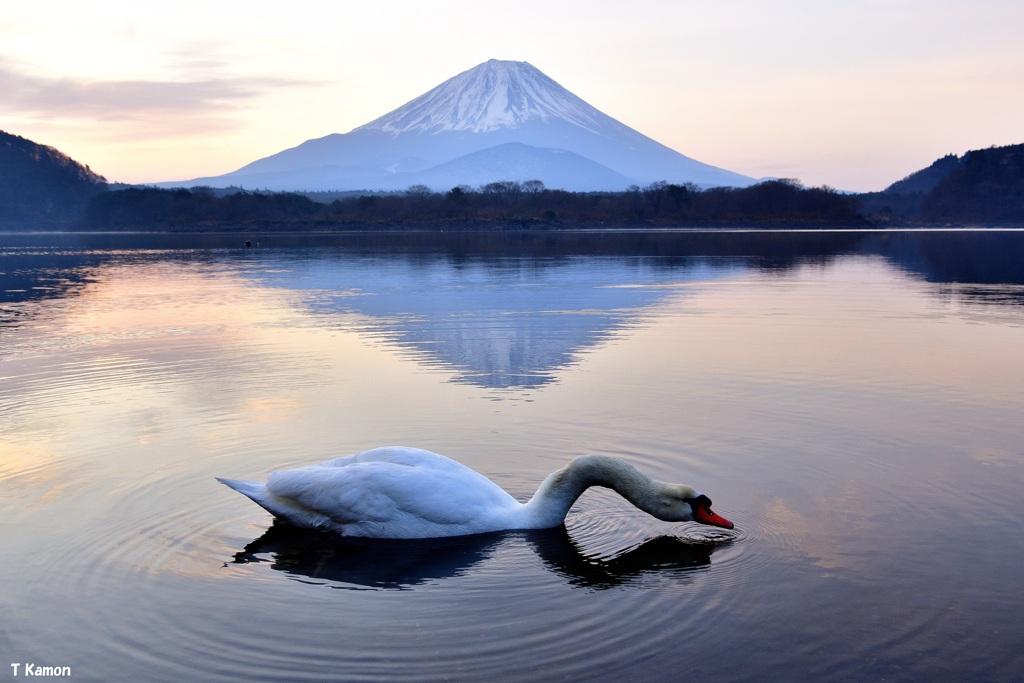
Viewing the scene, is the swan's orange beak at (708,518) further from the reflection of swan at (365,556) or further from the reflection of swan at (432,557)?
the reflection of swan at (365,556)

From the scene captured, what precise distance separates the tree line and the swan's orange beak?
118 meters

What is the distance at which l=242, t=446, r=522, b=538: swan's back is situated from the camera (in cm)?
809

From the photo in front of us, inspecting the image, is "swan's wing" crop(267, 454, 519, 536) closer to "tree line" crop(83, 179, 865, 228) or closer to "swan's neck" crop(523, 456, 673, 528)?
"swan's neck" crop(523, 456, 673, 528)

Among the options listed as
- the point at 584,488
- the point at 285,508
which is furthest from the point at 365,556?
the point at 584,488

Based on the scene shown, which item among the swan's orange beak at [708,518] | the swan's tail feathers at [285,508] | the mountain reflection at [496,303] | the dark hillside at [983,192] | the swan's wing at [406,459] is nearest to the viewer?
the swan's orange beak at [708,518]

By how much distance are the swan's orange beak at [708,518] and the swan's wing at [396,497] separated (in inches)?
64.8

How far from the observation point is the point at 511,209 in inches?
5655

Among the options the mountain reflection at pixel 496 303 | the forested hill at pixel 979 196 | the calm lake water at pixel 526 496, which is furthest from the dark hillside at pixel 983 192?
the calm lake water at pixel 526 496

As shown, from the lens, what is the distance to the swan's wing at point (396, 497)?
809 cm

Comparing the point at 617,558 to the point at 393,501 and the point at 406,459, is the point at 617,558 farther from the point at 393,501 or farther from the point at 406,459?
the point at 406,459

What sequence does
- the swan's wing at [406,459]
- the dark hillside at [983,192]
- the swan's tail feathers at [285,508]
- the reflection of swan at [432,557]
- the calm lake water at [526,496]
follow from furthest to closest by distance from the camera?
the dark hillside at [983,192] < the swan's wing at [406,459] < the swan's tail feathers at [285,508] < the reflection of swan at [432,557] < the calm lake water at [526,496]

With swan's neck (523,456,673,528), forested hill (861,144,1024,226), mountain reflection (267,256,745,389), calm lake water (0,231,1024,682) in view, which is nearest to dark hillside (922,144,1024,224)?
forested hill (861,144,1024,226)

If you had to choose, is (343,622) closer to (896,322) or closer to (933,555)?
(933,555)

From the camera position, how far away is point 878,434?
11.2 m
